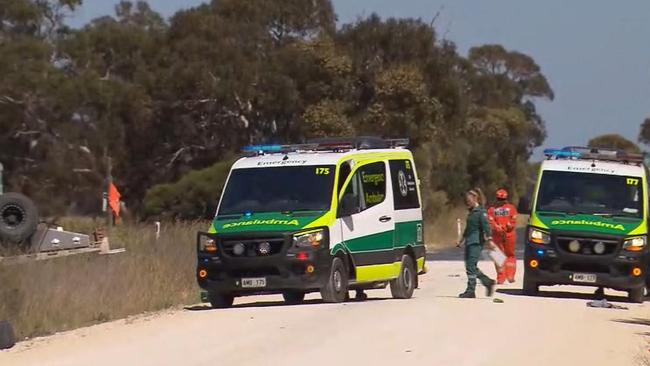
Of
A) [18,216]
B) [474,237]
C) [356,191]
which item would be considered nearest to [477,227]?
[474,237]

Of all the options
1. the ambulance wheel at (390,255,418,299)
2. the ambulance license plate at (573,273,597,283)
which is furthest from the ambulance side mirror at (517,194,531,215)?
the ambulance wheel at (390,255,418,299)

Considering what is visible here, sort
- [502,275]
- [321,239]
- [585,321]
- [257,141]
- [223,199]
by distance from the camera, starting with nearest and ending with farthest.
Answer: [585,321] → [321,239] → [223,199] → [502,275] → [257,141]

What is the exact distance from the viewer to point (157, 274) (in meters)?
22.2

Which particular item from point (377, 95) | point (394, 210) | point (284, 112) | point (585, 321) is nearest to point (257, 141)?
point (284, 112)

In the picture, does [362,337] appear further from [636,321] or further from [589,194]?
[589,194]

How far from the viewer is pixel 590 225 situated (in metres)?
22.0

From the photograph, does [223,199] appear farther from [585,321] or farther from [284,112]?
[284,112]

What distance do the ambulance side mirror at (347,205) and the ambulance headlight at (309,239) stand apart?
649 mm

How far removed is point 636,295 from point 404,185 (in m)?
4.27

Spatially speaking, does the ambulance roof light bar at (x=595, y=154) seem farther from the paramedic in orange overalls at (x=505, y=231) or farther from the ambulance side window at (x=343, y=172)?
the ambulance side window at (x=343, y=172)

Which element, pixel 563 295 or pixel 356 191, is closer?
pixel 356 191

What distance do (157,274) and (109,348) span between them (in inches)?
297

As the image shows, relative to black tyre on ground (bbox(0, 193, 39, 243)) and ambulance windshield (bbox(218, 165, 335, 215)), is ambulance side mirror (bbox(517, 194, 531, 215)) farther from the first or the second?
black tyre on ground (bbox(0, 193, 39, 243))

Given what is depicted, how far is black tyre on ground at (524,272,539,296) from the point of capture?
22344 millimetres
